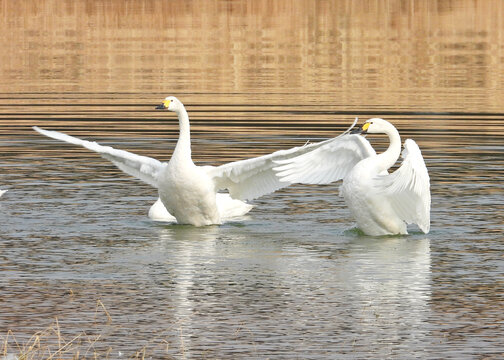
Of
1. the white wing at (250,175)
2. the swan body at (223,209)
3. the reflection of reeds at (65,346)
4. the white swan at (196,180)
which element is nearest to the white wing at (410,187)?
the white swan at (196,180)

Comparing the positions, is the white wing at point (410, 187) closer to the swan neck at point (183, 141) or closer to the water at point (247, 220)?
the water at point (247, 220)

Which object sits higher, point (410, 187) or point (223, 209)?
point (410, 187)

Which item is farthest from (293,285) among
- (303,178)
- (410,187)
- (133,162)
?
(133,162)

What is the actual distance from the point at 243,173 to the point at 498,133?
855cm

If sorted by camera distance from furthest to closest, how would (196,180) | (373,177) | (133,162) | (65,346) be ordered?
(133,162) → (196,180) → (373,177) → (65,346)

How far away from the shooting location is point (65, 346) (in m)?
10.5

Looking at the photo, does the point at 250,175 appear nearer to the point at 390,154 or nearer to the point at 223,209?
the point at 223,209

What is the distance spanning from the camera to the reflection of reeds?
10547 mm

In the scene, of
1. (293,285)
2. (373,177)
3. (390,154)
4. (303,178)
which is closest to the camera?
(293,285)

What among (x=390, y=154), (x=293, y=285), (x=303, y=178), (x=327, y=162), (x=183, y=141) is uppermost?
(x=183, y=141)

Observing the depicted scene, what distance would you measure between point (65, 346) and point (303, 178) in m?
6.95

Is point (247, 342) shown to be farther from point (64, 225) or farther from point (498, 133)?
point (498, 133)

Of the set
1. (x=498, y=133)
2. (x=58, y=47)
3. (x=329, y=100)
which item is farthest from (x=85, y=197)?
(x=58, y=47)

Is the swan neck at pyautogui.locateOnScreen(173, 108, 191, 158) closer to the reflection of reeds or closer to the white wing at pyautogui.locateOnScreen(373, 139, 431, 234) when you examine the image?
the white wing at pyautogui.locateOnScreen(373, 139, 431, 234)
